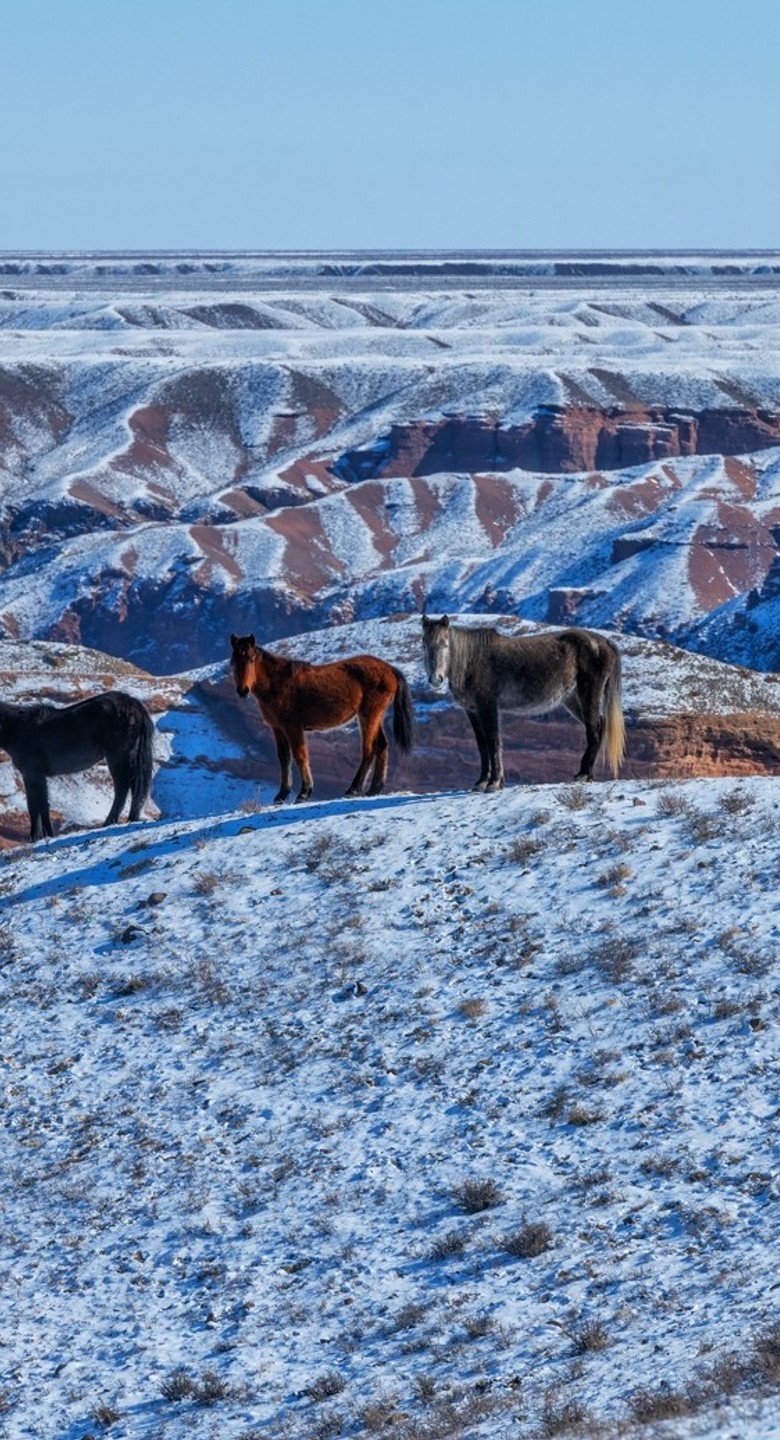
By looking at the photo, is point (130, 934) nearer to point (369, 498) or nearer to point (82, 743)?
point (82, 743)

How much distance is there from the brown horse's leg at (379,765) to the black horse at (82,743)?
3276 mm

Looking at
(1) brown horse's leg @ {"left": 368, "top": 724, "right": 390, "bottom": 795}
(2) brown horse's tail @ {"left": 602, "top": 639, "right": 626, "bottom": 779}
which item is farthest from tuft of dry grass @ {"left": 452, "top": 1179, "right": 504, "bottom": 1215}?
(1) brown horse's leg @ {"left": 368, "top": 724, "right": 390, "bottom": 795}

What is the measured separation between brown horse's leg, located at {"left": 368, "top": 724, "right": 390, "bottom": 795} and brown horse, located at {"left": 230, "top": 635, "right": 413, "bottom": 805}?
0.30 metres

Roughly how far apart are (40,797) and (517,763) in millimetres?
32351

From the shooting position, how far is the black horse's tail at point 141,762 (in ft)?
80.3

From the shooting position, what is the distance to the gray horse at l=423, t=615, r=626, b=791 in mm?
20406

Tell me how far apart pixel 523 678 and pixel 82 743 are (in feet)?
21.9

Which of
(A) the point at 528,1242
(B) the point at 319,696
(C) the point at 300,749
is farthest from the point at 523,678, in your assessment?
(A) the point at 528,1242

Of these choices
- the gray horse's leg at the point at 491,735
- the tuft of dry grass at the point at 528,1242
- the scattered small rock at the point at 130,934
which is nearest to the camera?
the tuft of dry grass at the point at 528,1242

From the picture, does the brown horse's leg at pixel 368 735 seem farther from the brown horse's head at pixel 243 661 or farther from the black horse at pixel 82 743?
the black horse at pixel 82 743

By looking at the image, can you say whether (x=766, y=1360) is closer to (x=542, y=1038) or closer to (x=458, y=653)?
(x=542, y=1038)

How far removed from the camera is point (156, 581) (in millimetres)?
127625

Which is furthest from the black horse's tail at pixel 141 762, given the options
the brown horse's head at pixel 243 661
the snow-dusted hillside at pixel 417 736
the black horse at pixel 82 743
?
the snow-dusted hillside at pixel 417 736

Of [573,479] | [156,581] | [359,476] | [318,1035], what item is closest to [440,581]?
[156,581]
